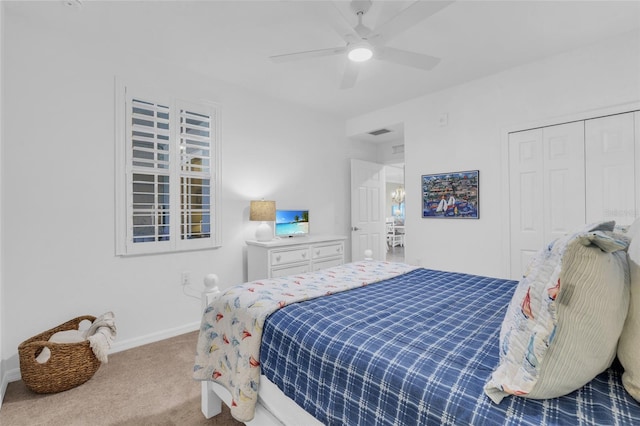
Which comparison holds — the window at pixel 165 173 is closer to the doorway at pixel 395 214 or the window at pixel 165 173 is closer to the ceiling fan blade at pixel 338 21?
the ceiling fan blade at pixel 338 21

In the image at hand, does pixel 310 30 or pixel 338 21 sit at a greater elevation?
pixel 310 30

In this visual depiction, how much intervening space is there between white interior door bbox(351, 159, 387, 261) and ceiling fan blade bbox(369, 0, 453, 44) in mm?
2860

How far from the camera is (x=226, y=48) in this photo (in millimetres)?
2746

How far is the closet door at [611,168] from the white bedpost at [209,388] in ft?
10.6

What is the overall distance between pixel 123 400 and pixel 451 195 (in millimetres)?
3592

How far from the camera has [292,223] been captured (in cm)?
405

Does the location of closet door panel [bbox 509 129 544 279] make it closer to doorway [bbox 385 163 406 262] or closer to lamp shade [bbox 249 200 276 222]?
lamp shade [bbox 249 200 276 222]

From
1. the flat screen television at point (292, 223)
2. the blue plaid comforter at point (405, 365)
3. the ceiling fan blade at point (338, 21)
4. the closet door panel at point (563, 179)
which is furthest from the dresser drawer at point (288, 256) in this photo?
the closet door panel at point (563, 179)

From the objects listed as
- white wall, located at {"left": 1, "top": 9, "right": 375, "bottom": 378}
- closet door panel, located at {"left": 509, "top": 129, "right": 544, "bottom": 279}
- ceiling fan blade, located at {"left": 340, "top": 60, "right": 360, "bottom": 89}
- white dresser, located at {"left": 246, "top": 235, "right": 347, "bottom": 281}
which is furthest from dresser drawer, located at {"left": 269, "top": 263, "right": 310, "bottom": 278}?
closet door panel, located at {"left": 509, "top": 129, "right": 544, "bottom": 279}

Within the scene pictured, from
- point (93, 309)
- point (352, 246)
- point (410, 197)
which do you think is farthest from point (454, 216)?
point (93, 309)

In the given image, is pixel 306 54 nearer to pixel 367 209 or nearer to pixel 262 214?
pixel 262 214

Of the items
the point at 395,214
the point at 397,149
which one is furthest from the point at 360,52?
the point at 395,214

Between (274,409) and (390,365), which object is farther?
(274,409)

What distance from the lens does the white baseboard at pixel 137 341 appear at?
2221mm
